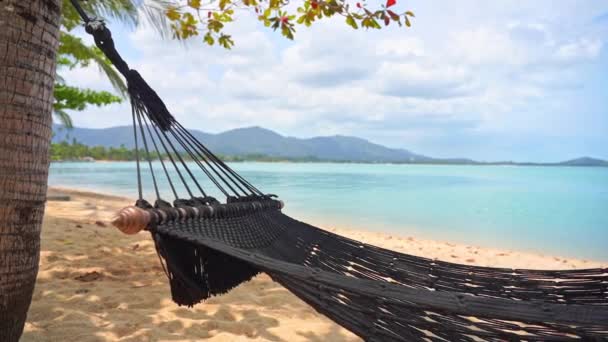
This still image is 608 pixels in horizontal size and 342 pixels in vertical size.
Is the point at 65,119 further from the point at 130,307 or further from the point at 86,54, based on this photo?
the point at 130,307

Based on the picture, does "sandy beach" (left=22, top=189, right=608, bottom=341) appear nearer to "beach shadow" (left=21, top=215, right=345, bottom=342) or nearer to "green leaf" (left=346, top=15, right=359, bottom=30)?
"beach shadow" (left=21, top=215, right=345, bottom=342)

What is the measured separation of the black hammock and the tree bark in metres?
0.26

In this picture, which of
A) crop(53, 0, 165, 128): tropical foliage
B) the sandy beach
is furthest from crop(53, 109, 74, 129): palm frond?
the sandy beach

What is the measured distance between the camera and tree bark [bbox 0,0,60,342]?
104 cm

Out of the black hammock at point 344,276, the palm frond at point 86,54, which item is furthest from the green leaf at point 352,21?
the palm frond at point 86,54

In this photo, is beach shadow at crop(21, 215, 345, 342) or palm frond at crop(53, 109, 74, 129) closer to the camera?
beach shadow at crop(21, 215, 345, 342)

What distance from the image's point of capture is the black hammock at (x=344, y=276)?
791mm

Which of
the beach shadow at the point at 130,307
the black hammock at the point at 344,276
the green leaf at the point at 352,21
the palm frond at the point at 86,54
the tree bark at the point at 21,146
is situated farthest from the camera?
the palm frond at the point at 86,54

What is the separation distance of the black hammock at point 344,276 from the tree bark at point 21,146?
26 cm

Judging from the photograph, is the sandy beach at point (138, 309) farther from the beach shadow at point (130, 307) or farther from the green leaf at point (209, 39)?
the green leaf at point (209, 39)

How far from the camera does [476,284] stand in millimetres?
1372

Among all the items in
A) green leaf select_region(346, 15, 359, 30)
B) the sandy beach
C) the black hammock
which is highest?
green leaf select_region(346, 15, 359, 30)

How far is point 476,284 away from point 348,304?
623mm

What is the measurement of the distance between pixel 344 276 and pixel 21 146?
0.87 m
